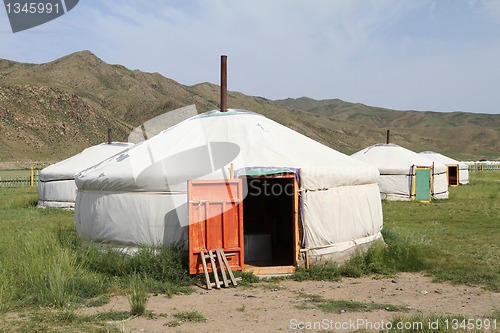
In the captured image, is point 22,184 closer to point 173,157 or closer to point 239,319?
point 173,157

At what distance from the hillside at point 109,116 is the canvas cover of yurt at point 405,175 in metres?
34.6

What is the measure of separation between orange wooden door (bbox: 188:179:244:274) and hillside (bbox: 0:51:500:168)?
41864 mm

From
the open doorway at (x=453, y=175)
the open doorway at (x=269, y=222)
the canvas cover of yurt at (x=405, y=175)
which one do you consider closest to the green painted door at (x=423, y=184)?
the canvas cover of yurt at (x=405, y=175)

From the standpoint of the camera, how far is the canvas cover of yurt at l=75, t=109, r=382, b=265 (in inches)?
304

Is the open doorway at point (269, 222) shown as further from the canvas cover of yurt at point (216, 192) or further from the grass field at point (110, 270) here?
the grass field at point (110, 270)

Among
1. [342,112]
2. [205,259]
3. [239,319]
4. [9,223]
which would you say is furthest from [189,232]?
[342,112]

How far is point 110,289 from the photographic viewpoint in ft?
22.3

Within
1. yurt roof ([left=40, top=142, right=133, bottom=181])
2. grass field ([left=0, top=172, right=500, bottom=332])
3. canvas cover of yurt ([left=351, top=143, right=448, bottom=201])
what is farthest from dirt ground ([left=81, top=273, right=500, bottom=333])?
canvas cover of yurt ([left=351, top=143, right=448, bottom=201])

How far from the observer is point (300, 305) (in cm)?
622

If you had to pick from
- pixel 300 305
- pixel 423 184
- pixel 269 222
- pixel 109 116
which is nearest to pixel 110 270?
pixel 300 305

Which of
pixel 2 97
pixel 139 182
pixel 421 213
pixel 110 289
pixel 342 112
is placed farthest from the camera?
pixel 342 112

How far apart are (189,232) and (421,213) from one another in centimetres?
1009

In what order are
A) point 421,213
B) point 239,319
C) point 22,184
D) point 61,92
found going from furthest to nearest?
point 61,92
point 22,184
point 421,213
point 239,319

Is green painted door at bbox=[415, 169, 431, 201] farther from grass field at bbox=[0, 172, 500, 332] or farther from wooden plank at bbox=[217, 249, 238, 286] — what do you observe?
wooden plank at bbox=[217, 249, 238, 286]
